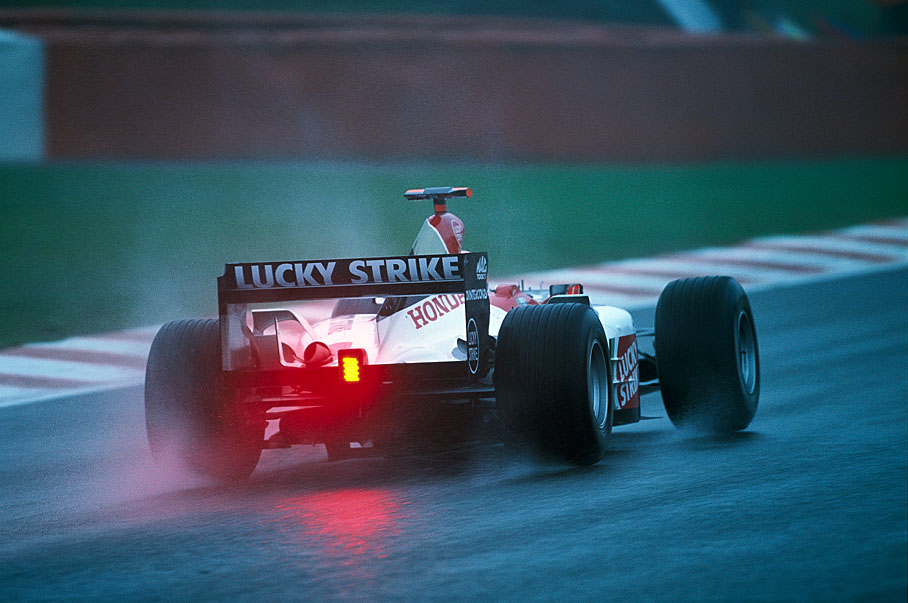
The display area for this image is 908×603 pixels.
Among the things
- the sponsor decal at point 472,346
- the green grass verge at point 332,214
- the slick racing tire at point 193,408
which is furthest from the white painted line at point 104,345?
the sponsor decal at point 472,346

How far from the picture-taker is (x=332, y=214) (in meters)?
18.3

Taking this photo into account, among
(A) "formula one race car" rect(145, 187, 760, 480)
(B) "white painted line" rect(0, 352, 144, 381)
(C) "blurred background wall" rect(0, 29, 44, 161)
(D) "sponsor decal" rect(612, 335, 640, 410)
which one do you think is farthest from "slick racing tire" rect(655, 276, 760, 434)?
(C) "blurred background wall" rect(0, 29, 44, 161)

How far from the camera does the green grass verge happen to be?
46.2 ft

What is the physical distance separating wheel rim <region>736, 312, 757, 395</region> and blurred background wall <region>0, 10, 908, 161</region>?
12520 mm

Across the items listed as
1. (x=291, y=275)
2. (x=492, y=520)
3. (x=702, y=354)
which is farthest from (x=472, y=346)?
(x=702, y=354)

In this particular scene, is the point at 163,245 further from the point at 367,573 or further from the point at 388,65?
the point at 367,573

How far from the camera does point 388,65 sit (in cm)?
1970

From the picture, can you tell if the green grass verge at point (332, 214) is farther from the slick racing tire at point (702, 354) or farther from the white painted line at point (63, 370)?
the slick racing tire at point (702, 354)

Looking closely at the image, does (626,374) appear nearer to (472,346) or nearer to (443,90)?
(472,346)

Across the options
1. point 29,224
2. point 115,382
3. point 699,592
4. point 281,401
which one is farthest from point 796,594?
point 29,224

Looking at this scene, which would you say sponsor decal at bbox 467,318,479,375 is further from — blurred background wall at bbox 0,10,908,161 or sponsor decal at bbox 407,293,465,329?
blurred background wall at bbox 0,10,908,161

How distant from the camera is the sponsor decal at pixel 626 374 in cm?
666

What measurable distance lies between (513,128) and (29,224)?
711 cm

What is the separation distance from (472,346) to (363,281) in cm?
52
